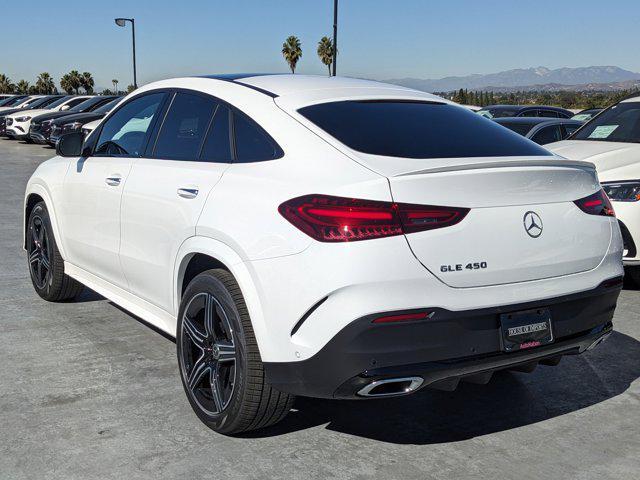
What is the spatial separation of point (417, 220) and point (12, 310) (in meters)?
3.92

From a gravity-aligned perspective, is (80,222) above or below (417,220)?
below

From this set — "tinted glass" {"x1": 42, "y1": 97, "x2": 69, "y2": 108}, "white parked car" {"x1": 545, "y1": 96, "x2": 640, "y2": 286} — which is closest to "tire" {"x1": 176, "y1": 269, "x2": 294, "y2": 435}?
"white parked car" {"x1": 545, "y1": 96, "x2": 640, "y2": 286}

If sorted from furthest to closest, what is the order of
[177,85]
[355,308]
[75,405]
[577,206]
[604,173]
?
[604,173] < [177,85] < [75,405] < [577,206] < [355,308]

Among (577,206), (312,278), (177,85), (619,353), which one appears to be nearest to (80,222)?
(177,85)

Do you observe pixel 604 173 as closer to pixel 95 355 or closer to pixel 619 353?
pixel 619 353

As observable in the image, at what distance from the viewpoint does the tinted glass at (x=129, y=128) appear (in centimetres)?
472

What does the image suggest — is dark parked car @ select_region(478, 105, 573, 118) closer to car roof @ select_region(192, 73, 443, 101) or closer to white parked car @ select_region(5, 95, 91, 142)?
car roof @ select_region(192, 73, 443, 101)

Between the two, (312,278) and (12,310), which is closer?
(312,278)

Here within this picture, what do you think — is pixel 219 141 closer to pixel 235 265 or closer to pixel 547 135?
pixel 235 265

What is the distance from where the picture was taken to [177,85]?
4504 millimetres

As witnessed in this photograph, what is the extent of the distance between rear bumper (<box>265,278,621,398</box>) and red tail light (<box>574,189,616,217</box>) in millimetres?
438

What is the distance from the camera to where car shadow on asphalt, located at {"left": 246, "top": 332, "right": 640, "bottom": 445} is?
3.71 meters

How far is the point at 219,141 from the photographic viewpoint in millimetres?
3906

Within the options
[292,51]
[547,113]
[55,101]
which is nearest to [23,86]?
[292,51]
